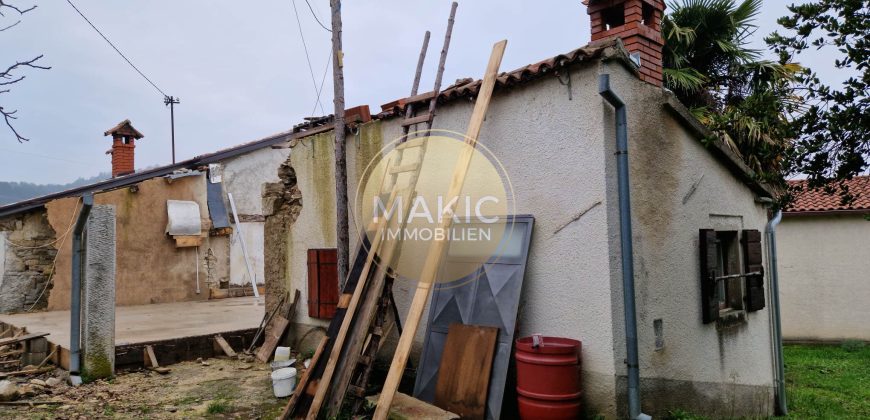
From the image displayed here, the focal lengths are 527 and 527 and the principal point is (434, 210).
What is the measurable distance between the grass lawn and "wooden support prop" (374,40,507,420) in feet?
18.3

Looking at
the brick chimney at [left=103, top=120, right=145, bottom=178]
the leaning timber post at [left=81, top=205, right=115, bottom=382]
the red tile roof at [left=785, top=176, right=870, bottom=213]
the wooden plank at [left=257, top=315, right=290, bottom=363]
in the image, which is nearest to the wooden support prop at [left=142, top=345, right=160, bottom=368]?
the leaning timber post at [left=81, top=205, right=115, bottom=382]

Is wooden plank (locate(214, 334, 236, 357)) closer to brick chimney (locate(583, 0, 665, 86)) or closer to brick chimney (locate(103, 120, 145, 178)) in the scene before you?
brick chimney (locate(583, 0, 665, 86))

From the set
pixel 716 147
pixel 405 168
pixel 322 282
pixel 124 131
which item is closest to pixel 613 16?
pixel 716 147

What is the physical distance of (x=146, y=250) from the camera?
40.5 ft

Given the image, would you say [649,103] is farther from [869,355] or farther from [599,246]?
[869,355]

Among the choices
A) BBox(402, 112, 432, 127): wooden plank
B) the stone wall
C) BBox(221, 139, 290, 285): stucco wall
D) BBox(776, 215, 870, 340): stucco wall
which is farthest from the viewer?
BBox(221, 139, 290, 285): stucco wall

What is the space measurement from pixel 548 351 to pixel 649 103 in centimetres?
260

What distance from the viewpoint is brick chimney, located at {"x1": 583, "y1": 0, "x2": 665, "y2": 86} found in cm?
527

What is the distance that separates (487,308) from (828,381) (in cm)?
799

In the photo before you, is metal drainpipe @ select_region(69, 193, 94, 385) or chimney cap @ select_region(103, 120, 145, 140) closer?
metal drainpipe @ select_region(69, 193, 94, 385)

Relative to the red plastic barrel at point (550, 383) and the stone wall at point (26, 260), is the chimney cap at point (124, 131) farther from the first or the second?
the red plastic barrel at point (550, 383)

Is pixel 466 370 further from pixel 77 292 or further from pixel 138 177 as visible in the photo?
pixel 138 177

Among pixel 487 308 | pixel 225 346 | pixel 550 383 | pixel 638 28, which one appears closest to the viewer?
pixel 550 383

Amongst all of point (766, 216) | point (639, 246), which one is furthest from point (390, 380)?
point (766, 216)
